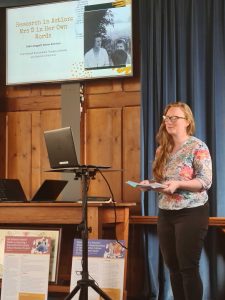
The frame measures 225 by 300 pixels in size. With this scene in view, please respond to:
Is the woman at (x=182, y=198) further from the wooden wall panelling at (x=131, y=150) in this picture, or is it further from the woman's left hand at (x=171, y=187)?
the wooden wall panelling at (x=131, y=150)

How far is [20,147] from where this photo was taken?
4551 millimetres

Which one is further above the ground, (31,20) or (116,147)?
(31,20)

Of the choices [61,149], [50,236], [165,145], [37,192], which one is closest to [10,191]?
[37,192]

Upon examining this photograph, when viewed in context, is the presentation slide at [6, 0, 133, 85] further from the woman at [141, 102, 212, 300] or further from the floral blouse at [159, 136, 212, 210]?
the floral blouse at [159, 136, 212, 210]

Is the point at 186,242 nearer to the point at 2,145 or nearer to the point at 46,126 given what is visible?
the point at 46,126

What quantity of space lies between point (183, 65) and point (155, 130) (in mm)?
556

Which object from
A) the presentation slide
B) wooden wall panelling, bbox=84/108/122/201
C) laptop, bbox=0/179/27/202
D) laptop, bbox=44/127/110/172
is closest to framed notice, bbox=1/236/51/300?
laptop, bbox=0/179/27/202

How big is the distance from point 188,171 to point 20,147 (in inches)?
82.2

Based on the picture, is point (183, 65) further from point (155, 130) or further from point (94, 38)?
point (94, 38)

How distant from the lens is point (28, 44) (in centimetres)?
454

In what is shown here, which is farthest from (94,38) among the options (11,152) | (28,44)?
(11,152)

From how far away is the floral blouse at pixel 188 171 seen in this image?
2.84 m

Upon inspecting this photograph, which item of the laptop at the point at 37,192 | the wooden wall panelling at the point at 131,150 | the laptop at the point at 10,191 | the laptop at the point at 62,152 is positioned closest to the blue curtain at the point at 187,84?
the wooden wall panelling at the point at 131,150

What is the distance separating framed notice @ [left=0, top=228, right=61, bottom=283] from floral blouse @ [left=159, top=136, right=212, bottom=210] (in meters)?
0.95
